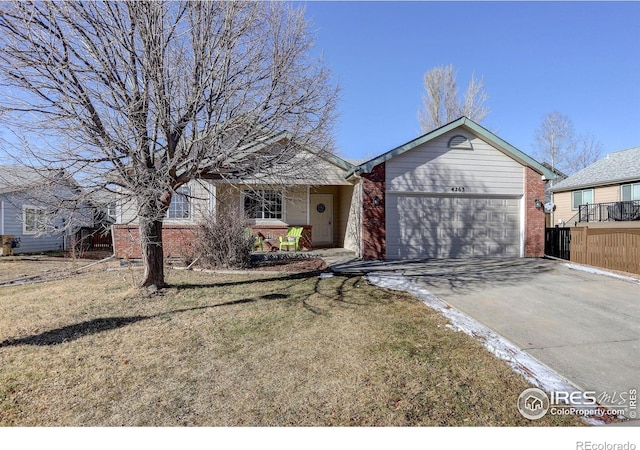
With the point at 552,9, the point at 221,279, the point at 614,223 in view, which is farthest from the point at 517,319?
the point at 614,223

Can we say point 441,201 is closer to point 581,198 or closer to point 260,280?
point 260,280

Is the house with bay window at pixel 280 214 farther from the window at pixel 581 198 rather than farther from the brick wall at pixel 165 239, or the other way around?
the window at pixel 581 198

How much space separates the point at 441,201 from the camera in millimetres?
12047

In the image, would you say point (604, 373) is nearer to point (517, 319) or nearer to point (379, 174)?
point (517, 319)

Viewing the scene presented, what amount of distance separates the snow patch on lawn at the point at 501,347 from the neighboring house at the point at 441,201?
4669 mm

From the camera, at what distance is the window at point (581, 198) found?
72.3ft

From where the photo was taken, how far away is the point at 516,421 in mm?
2840

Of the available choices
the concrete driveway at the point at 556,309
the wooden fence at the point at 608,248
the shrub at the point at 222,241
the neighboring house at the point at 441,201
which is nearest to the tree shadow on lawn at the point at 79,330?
the shrub at the point at 222,241

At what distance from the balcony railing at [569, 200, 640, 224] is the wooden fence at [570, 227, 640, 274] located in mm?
10630

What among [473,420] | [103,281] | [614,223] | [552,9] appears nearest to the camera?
[473,420]

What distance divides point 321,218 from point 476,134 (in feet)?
25.2

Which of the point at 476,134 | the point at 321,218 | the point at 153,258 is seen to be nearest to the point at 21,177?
the point at 153,258

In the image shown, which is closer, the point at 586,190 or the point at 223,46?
the point at 223,46

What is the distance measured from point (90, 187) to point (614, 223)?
2263 cm
